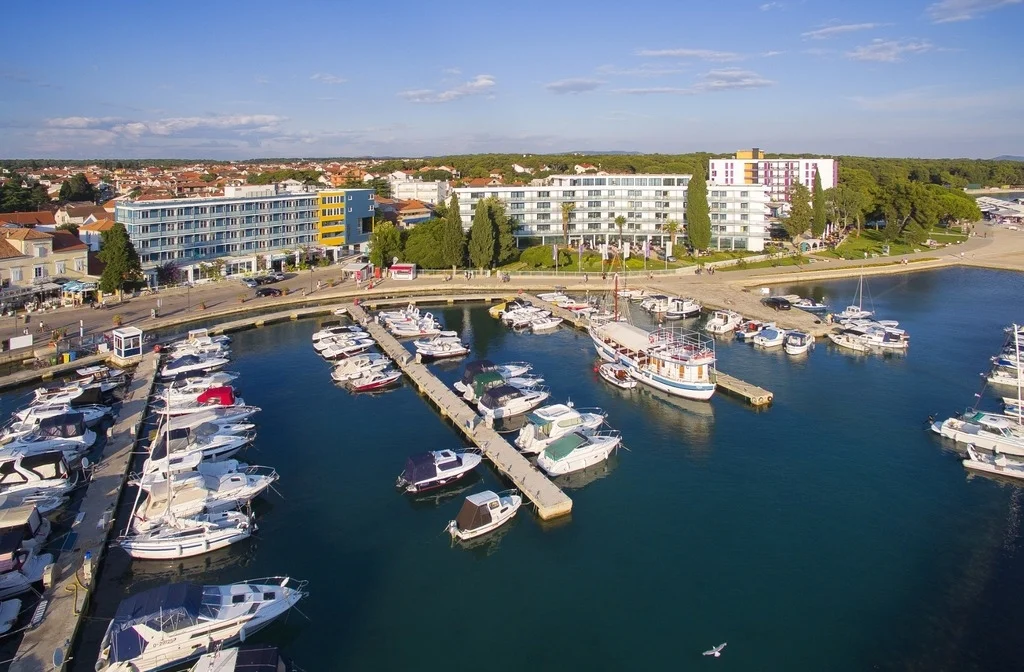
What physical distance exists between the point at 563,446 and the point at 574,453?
46 cm

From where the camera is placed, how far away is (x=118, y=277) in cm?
5106

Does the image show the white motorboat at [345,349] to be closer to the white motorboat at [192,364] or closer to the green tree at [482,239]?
the white motorboat at [192,364]

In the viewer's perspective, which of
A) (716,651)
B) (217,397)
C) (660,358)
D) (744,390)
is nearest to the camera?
(716,651)

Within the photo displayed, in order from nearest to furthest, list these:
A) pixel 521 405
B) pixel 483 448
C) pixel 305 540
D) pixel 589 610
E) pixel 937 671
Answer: pixel 937 671 < pixel 589 610 < pixel 305 540 < pixel 483 448 < pixel 521 405

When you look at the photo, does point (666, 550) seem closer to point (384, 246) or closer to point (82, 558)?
point (82, 558)

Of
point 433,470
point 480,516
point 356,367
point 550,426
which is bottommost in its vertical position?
point 480,516

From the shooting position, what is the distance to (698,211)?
217ft

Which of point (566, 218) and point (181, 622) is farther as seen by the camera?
point (566, 218)

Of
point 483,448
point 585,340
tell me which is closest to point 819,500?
point 483,448

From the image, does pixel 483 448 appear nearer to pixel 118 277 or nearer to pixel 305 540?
pixel 305 540

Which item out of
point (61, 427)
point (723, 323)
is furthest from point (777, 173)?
point (61, 427)

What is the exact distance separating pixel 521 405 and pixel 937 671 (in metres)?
18.2

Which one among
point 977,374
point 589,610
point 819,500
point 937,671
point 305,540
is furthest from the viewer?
point 977,374

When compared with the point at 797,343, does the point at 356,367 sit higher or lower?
lower
